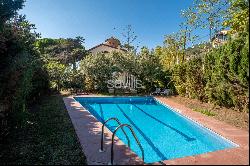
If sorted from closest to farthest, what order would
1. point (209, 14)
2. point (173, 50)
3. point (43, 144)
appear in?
point (43, 144), point (209, 14), point (173, 50)

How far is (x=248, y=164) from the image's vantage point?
4309 millimetres

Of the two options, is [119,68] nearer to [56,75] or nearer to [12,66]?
[56,75]

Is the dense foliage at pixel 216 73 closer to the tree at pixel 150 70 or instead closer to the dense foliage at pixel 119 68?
the tree at pixel 150 70

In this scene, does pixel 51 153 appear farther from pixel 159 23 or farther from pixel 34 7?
pixel 159 23

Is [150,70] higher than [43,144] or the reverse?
higher

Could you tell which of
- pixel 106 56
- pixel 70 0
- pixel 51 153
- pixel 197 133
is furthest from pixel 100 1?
pixel 51 153

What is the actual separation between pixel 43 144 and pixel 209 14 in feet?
65.0

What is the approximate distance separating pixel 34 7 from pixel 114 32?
29540 millimetres

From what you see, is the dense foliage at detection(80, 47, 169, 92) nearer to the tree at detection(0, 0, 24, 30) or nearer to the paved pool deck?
the paved pool deck

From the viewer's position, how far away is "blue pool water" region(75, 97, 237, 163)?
877 cm

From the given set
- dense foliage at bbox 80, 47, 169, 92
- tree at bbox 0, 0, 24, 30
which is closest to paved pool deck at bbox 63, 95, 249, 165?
tree at bbox 0, 0, 24, 30

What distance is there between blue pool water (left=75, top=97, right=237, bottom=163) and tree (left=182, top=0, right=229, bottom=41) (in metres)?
9.73

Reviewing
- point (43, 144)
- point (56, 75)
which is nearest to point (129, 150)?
point (43, 144)

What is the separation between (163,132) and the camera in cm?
1134
